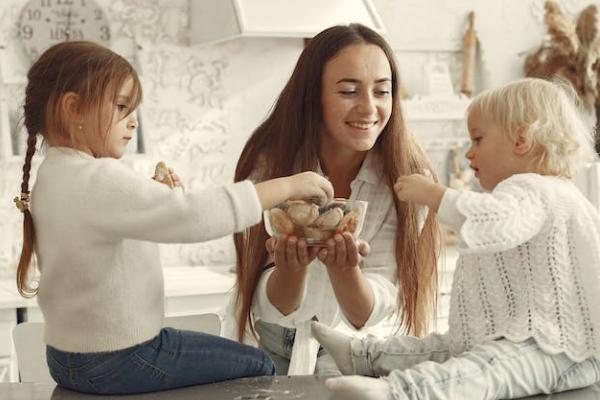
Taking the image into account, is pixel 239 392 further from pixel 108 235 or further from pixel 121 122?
pixel 121 122

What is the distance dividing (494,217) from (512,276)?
0.15 metres

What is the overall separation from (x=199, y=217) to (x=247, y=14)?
199cm

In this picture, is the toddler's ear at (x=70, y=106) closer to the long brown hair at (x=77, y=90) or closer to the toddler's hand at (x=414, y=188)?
the long brown hair at (x=77, y=90)

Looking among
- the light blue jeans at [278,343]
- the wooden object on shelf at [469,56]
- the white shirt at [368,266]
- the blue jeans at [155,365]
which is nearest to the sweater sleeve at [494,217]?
the blue jeans at [155,365]

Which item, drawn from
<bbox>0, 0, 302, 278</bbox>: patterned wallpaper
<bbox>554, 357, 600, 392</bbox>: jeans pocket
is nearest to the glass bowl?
<bbox>554, 357, 600, 392</bbox>: jeans pocket

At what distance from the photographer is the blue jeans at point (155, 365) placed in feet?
4.42

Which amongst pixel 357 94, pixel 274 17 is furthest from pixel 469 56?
pixel 357 94

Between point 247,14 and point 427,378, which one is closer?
point 427,378

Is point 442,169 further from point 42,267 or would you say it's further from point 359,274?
point 42,267

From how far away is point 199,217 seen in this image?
126 centimetres

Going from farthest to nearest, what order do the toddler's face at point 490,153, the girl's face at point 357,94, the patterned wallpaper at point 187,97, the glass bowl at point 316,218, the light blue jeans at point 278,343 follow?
the patterned wallpaper at point 187,97 < the light blue jeans at point 278,343 < the girl's face at point 357,94 < the toddler's face at point 490,153 < the glass bowl at point 316,218

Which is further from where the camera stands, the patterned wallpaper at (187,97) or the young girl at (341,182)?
the patterned wallpaper at (187,97)

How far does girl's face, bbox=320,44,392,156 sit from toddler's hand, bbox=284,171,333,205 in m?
0.50

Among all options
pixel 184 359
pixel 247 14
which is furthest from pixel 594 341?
pixel 247 14
